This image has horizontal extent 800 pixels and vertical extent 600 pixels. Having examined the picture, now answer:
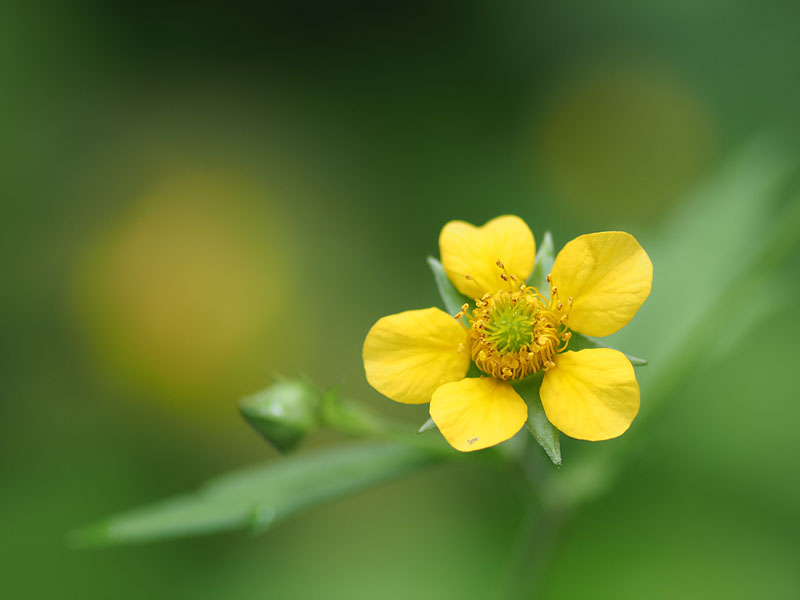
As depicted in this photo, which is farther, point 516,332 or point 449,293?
point 449,293

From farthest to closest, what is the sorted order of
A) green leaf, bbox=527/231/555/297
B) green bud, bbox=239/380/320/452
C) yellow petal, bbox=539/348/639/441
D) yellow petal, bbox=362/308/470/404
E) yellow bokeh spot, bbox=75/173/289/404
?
yellow bokeh spot, bbox=75/173/289/404
green bud, bbox=239/380/320/452
green leaf, bbox=527/231/555/297
yellow petal, bbox=362/308/470/404
yellow petal, bbox=539/348/639/441

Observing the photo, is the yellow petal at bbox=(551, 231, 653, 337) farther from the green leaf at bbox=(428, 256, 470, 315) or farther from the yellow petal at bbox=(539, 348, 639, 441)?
the green leaf at bbox=(428, 256, 470, 315)

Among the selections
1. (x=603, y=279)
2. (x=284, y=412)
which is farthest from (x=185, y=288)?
(x=603, y=279)

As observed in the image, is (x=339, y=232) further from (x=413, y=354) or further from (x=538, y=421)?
(x=538, y=421)

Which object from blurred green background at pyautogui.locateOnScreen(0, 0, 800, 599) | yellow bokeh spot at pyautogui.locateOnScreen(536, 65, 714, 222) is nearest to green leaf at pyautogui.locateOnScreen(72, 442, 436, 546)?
blurred green background at pyautogui.locateOnScreen(0, 0, 800, 599)

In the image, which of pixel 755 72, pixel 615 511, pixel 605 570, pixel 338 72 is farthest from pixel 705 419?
pixel 338 72

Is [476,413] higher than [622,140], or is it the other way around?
[622,140]
